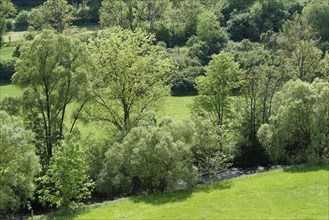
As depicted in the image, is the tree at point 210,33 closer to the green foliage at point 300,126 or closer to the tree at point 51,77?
the green foliage at point 300,126

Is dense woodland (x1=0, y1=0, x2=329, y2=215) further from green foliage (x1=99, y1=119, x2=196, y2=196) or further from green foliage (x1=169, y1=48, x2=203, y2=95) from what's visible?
green foliage (x1=169, y1=48, x2=203, y2=95)

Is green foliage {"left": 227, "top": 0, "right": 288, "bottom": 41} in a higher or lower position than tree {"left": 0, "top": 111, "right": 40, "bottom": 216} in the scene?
higher

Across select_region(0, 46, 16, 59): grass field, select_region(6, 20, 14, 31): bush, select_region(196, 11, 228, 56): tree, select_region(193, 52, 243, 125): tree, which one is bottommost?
select_region(193, 52, 243, 125): tree

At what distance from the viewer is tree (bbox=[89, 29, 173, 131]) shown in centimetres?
7062

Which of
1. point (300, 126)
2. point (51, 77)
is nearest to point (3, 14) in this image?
point (51, 77)

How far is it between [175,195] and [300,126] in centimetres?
2081

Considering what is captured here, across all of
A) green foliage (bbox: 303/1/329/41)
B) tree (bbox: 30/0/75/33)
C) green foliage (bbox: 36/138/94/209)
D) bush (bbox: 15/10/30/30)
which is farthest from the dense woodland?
bush (bbox: 15/10/30/30)

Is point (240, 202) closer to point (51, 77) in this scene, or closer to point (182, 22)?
point (51, 77)

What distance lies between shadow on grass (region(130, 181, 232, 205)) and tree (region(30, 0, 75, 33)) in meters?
89.8

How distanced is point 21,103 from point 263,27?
3785 inches

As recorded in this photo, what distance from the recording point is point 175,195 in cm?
5681

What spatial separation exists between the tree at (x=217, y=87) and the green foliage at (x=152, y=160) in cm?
2131

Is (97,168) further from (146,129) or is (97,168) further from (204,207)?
(204,207)

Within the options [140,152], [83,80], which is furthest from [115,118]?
[140,152]
